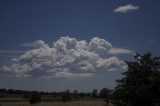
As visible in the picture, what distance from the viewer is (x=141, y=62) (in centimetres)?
2217

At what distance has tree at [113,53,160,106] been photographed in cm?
2070

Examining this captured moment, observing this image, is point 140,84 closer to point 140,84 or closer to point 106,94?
point 140,84

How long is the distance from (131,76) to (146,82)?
1.02 meters

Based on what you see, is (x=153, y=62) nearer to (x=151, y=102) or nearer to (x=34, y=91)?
(x=151, y=102)

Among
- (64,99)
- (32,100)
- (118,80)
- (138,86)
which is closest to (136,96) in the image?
(138,86)

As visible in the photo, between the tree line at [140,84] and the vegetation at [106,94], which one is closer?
the tree line at [140,84]

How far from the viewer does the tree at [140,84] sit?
2070 centimetres

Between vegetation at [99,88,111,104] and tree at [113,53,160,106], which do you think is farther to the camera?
vegetation at [99,88,111,104]

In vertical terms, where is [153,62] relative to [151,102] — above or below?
above

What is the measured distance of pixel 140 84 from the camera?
21078mm

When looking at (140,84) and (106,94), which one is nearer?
(140,84)

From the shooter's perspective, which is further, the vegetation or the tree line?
the vegetation

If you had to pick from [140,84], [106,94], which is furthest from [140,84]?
[106,94]

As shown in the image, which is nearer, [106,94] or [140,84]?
[140,84]
